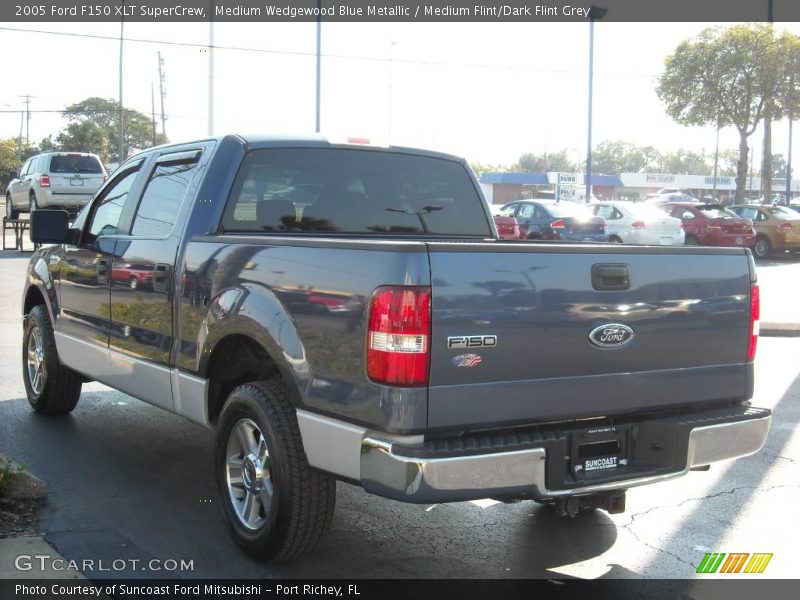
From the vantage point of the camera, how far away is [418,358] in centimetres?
329

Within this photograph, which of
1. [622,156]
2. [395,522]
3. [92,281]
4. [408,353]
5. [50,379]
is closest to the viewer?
[408,353]

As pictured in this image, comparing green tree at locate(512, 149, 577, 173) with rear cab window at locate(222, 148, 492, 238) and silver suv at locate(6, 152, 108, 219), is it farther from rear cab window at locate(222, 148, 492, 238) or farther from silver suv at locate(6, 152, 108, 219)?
rear cab window at locate(222, 148, 492, 238)

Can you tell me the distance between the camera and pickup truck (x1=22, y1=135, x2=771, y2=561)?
3.33 meters

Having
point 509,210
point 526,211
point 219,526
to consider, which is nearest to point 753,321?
point 219,526

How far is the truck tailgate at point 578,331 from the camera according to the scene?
336 cm

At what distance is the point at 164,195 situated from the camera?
5.28m

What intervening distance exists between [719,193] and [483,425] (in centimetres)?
11069

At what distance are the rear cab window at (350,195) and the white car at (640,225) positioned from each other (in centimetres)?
1792

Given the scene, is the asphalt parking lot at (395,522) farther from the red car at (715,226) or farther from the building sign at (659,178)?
the building sign at (659,178)

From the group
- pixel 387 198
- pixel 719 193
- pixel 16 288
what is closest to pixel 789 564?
pixel 387 198

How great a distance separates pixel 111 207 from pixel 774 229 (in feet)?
74.6

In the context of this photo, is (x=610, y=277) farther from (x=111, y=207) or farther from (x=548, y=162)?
(x=548, y=162)

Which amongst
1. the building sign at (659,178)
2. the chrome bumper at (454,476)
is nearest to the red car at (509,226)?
the chrome bumper at (454,476)
